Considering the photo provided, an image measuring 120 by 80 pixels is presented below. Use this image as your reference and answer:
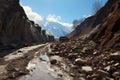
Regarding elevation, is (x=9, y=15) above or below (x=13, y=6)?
below

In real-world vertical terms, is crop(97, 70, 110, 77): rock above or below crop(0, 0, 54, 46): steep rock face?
below

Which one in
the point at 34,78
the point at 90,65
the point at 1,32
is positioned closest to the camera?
the point at 34,78

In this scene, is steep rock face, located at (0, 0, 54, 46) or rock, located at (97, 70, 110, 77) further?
steep rock face, located at (0, 0, 54, 46)

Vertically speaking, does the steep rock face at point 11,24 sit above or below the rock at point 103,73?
above

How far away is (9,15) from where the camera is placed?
67.5 m

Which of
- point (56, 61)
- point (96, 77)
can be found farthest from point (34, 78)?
point (56, 61)

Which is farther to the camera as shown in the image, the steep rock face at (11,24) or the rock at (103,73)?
the steep rock face at (11,24)

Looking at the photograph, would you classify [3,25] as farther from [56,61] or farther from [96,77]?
[96,77]

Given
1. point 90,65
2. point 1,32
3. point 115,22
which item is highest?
point 1,32

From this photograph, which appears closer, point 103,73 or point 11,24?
point 103,73

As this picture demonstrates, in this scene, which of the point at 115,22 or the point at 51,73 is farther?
the point at 115,22

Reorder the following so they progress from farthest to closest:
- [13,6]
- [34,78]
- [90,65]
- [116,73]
Answer: [13,6]
[90,65]
[34,78]
[116,73]

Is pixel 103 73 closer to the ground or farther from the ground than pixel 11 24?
closer to the ground

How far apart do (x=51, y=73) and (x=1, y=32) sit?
143ft
